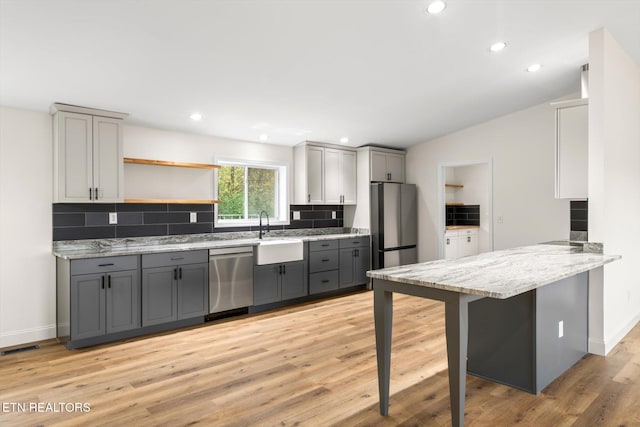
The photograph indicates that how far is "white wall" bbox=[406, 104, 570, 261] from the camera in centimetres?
494

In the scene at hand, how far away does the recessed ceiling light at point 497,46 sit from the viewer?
3.25 meters

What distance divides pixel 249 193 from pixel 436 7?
3.42 m

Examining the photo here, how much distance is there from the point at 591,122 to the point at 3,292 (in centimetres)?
537

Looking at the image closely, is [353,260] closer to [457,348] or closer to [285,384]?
[285,384]

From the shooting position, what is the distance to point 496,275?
7.59 feet

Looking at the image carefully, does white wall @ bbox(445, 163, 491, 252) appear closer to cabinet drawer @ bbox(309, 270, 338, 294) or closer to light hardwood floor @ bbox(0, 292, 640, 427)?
cabinet drawer @ bbox(309, 270, 338, 294)

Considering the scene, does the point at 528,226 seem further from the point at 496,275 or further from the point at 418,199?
the point at 496,275

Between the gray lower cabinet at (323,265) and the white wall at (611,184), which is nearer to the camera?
the white wall at (611,184)

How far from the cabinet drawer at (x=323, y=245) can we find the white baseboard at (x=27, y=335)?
9.65ft

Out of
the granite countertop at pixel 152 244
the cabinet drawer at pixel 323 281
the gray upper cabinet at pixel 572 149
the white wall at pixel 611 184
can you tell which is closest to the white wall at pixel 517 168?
the white wall at pixel 611 184

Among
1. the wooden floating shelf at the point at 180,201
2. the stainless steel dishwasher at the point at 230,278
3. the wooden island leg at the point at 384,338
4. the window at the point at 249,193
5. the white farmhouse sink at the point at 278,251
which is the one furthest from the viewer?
the window at the point at 249,193

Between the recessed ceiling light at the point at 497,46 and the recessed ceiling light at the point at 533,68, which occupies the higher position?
the recessed ceiling light at the point at 533,68

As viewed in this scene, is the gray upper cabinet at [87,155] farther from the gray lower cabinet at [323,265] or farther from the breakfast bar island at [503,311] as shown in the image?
the breakfast bar island at [503,311]

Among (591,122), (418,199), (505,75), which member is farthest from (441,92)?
(418,199)
